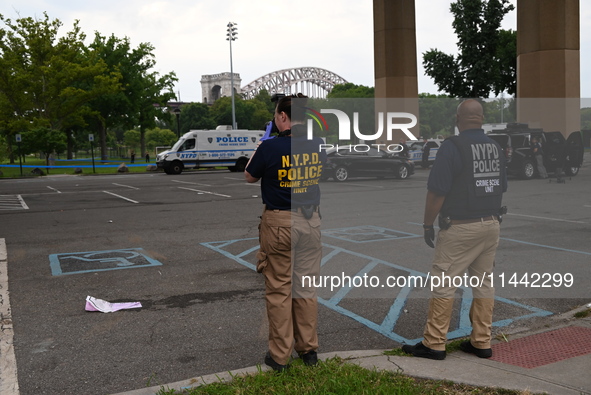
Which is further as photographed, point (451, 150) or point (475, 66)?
point (475, 66)

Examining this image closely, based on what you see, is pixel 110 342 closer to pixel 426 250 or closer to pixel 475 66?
Result: pixel 426 250

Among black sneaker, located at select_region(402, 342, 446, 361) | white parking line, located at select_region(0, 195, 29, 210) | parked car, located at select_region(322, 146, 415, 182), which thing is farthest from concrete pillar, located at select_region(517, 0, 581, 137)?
black sneaker, located at select_region(402, 342, 446, 361)

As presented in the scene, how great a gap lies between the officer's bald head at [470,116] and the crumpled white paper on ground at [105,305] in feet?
13.0

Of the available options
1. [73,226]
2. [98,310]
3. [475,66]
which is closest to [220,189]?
[73,226]

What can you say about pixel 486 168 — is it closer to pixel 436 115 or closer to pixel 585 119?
pixel 436 115

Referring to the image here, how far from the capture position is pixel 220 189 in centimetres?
2264

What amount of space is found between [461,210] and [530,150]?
438 cm

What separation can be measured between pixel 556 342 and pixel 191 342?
3.13 metres

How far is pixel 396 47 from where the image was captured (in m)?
33.2

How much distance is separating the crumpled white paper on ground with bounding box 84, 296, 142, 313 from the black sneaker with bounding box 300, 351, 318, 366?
103 inches

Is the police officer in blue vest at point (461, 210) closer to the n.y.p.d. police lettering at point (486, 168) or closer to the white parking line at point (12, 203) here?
the n.y.p.d. police lettering at point (486, 168)

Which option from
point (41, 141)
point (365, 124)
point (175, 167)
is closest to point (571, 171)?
point (365, 124)

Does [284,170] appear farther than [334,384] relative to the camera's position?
Yes

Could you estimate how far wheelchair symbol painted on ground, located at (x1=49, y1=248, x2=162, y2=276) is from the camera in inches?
335
